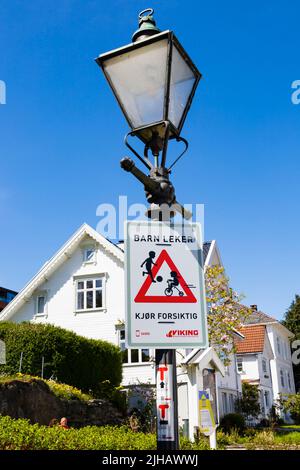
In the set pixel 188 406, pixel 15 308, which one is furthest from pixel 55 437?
pixel 15 308

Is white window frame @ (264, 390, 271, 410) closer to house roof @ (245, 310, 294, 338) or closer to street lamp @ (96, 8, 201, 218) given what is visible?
house roof @ (245, 310, 294, 338)

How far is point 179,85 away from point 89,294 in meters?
24.6

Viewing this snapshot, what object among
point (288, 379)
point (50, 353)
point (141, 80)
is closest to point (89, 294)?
point (50, 353)

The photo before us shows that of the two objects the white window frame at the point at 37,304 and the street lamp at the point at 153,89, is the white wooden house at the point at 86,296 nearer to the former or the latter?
the white window frame at the point at 37,304

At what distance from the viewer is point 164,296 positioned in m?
2.97

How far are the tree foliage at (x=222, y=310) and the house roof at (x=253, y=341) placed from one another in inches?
723

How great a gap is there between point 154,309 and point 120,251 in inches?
952

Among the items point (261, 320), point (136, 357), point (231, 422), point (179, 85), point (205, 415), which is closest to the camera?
point (179, 85)

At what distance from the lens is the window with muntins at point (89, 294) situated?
2742 centimetres

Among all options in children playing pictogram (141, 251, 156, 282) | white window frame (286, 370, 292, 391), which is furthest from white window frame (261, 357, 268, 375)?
children playing pictogram (141, 251, 156, 282)

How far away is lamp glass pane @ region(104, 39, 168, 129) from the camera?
365 cm

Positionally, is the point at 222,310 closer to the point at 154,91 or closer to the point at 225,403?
the point at 225,403
